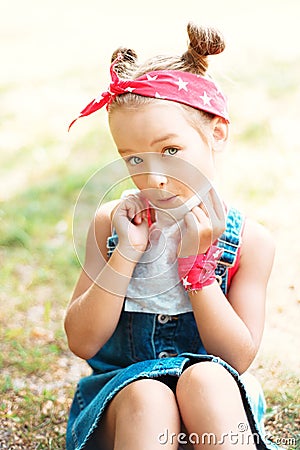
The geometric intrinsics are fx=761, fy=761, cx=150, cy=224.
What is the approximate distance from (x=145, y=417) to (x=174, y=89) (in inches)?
25.7

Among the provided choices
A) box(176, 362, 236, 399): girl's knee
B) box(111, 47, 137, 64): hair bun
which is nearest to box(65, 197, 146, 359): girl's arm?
box(176, 362, 236, 399): girl's knee

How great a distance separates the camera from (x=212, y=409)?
1.41 m

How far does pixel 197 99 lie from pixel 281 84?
8.85ft

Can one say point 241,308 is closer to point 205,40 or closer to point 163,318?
point 163,318

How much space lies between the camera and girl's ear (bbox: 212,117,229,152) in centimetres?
162

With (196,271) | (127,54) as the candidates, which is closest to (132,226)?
(196,271)

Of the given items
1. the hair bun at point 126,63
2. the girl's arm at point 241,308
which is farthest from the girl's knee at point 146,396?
→ the hair bun at point 126,63

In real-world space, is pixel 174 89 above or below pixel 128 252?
above

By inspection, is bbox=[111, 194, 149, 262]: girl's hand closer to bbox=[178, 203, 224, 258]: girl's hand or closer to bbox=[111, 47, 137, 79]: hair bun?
bbox=[178, 203, 224, 258]: girl's hand

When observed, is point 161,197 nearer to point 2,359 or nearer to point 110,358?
point 110,358

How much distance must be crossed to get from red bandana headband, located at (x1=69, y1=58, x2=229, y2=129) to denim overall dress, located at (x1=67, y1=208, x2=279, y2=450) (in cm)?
27

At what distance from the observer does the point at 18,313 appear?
2553 millimetres

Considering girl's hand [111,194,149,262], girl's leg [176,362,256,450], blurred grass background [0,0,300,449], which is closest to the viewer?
girl's leg [176,362,256,450]

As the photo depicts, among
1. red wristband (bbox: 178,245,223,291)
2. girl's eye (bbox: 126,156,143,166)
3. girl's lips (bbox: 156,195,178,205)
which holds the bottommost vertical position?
Answer: red wristband (bbox: 178,245,223,291)
